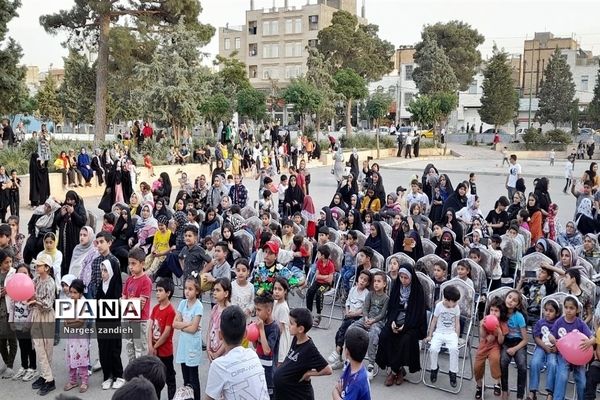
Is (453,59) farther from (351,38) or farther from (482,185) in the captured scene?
(482,185)

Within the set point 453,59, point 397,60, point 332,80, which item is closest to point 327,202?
point 332,80

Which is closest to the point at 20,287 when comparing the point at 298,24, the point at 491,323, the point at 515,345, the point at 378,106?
the point at 491,323

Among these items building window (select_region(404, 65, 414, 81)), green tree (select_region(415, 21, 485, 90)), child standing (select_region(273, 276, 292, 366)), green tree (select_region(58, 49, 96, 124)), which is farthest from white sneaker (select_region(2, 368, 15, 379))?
building window (select_region(404, 65, 414, 81))

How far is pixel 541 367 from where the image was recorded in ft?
19.6

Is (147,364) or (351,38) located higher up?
(351,38)

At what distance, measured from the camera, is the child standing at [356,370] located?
13.5 feet

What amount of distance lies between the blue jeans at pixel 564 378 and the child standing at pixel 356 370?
250cm

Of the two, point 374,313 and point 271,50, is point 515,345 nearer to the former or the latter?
point 374,313

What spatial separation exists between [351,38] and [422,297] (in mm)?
48864

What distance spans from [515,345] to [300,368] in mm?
2498

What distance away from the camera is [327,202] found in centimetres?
1902

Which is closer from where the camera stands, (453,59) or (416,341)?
(416,341)

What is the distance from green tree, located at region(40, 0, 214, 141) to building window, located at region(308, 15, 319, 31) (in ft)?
152

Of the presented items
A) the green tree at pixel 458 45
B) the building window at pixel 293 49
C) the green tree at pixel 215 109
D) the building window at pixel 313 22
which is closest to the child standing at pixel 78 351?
the green tree at pixel 215 109
